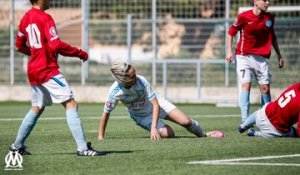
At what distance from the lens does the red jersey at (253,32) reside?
1434 centimetres

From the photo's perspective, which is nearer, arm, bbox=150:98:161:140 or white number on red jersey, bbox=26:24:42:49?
white number on red jersey, bbox=26:24:42:49

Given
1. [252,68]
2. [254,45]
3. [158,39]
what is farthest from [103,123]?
[158,39]

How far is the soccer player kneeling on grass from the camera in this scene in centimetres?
1199

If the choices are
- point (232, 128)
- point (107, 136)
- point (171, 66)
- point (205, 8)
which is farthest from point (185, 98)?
point (107, 136)

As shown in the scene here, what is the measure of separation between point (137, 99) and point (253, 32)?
2.63 meters

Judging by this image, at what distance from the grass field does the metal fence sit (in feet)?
33.3

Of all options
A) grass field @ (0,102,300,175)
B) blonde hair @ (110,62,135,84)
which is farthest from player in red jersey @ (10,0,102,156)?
blonde hair @ (110,62,135,84)

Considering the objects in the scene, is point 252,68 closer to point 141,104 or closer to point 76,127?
point 141,104

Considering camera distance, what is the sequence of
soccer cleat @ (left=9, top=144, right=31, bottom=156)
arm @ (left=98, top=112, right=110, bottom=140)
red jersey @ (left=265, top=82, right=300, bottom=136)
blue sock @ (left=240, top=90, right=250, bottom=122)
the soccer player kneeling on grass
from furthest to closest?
blue sock @ (left=240, top=90, right=250, bottom=122), arm @ (left=98, top=112, right=110, bottom=140), the soccer player kneeling on grass, red jersey @ (left=265, top=82, right=300, bottom=136), soccer cleat @ (left=9, top=144, right=31, bottom=156)

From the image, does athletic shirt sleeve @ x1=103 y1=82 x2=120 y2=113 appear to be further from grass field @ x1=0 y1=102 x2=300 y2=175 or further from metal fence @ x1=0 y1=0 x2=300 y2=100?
metal fence @ x1=0 y1=0 x2=300 y2=100

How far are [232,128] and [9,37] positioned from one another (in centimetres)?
1400

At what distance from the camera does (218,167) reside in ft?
29.9

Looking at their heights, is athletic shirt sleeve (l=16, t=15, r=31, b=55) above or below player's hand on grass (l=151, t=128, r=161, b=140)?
above

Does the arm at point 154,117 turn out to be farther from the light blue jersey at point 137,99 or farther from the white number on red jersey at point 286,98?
the white number on red jersey at point 286,98
